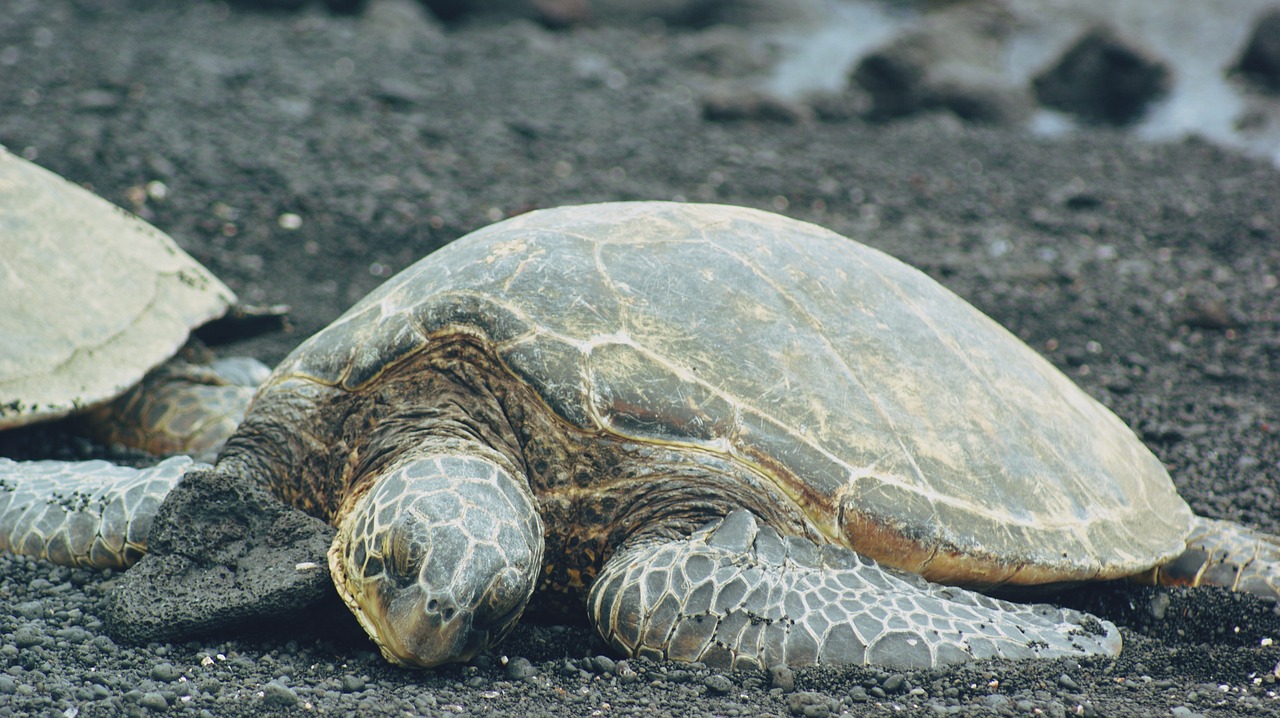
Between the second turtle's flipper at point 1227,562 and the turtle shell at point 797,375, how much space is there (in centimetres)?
8

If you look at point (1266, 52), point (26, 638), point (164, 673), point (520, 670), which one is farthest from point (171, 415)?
point (1266, 52)

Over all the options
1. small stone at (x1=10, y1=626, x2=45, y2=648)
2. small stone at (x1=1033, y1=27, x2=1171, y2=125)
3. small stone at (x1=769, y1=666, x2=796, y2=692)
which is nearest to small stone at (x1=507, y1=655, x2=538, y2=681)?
small stone at (x1=769, y1=666, x2=796, y2=692)

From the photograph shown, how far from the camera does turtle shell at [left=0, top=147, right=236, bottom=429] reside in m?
4.04

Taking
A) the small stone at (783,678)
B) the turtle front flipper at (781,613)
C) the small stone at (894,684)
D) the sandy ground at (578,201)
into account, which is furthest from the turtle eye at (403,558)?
the small stone at (894,684)

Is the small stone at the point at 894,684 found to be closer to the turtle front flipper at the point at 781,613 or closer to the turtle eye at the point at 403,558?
the turtle front flipper at the point at 781,613

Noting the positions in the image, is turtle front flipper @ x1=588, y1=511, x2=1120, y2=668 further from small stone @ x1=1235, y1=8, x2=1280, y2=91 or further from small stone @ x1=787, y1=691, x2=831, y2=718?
small stone @ x1=1235, y1=8, x2=1280, y2=91

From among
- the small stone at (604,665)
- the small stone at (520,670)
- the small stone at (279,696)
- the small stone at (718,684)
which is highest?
the small stone at (718,684)

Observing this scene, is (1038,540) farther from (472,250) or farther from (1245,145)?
(1245,145)

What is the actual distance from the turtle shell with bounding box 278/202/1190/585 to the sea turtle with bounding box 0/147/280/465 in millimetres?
1261

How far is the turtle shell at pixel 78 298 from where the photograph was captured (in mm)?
4035

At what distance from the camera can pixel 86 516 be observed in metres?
3.21

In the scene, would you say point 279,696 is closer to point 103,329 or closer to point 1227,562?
point 103,329

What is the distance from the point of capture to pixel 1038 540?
10.1ft

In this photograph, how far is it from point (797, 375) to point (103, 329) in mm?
2902
